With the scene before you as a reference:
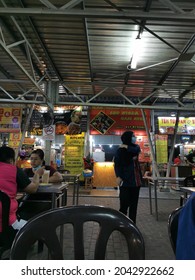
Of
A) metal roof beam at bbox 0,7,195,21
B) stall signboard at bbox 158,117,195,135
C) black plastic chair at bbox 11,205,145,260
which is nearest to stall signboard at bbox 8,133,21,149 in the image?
stall signboard at bbox 158,117,195,135

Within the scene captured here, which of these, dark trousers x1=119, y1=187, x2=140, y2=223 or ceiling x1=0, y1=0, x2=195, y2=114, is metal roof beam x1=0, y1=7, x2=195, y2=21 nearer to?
ceiling x1=0, y1=0, x2=195, y2=114

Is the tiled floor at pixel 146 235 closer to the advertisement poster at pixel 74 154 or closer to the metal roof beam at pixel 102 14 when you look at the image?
the advertisement poster at pixel 74 154

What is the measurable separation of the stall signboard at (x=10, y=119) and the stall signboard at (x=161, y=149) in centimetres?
584

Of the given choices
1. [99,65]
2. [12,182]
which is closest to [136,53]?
[99,65]

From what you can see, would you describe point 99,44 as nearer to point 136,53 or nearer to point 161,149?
point 136,53

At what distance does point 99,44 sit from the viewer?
5.01 meters

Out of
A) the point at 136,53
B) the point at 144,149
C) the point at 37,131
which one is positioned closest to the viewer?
the point at 136,53

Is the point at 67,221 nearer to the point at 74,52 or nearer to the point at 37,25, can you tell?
the point at 37,25

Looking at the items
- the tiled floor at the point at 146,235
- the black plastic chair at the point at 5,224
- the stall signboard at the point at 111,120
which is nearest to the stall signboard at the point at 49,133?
the tiled floor at the point at 146,235

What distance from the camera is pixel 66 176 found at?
5.50 m

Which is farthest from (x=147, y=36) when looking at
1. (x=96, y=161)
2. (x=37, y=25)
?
(x=96, y=161)

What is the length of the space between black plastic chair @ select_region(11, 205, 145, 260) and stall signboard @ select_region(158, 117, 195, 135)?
10.9 meters

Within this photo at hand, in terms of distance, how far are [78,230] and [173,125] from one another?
11341mm

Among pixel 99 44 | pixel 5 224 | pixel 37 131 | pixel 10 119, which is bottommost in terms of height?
pixel 5 224
